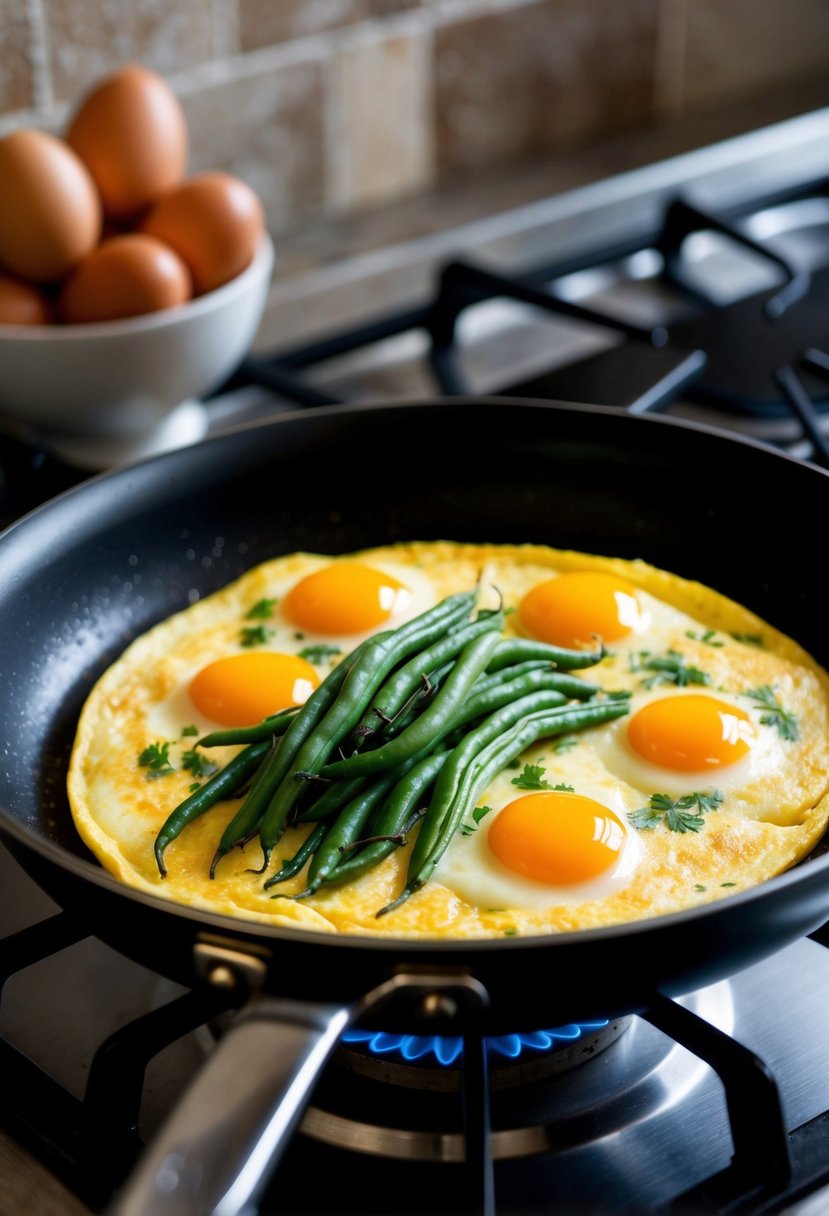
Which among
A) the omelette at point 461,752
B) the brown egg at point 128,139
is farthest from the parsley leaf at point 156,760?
the brown egg at point 128,139

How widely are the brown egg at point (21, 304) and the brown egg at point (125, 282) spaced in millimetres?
27

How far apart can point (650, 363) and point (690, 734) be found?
66 cm

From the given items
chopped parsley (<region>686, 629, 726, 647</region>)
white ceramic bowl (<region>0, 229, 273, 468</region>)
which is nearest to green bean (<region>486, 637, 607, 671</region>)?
chopped parsley (<region>686, 629, 726, 647</region>)

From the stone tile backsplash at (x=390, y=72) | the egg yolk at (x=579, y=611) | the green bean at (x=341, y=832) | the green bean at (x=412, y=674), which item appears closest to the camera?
the green bean at (x=341, y=832)

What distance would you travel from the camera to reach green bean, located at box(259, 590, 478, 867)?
110 cm

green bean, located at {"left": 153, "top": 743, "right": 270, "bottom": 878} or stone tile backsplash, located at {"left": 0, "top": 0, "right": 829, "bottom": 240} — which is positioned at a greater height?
stone tile backsplash, located at {"left": 0, "top": 0, "right": 829, "bottom": 240}

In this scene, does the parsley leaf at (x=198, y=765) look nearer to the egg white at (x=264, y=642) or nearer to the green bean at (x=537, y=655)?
the egg white at (x=264, y=642)

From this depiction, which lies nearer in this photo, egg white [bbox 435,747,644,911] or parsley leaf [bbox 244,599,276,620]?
egg white [bbox 435,747,644,911]

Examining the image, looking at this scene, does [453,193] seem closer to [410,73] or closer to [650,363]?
[410,73]

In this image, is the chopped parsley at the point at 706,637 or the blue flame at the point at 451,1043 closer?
the blue flame at the point at 451,1043

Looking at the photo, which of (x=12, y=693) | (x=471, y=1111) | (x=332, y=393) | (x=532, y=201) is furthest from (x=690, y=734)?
(x=532, y=201)

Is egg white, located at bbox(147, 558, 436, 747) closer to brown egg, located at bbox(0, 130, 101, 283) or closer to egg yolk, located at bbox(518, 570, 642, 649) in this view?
egg yolk, located at bbox(518, 570, 642, 649)

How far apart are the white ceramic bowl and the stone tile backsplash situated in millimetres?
467

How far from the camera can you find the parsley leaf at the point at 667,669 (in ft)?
4.39
